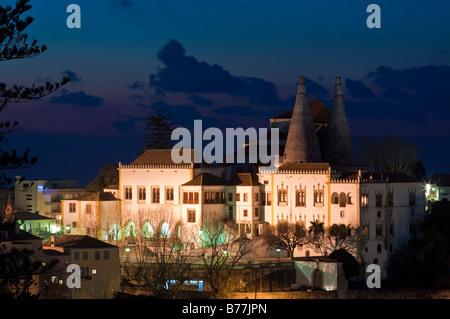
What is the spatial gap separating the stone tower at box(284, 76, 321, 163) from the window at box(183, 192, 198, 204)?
7651 mm

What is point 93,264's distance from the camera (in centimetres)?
6800

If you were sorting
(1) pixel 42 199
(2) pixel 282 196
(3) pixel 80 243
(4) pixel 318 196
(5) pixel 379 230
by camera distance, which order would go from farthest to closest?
1. (1) pixel 42 199
2. (2) pixel 282 196
3. (4) pixel 318 196
4. (5) pixel 379 230
5. (3) pixel 80 243

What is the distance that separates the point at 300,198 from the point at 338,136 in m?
9.59

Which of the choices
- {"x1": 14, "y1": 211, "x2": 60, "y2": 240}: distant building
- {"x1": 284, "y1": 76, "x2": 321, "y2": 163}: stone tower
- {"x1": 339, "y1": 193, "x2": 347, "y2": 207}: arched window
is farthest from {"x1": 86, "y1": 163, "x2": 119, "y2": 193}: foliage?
{"x1": 339, "y1": 193, "x2": 347, "y2": 207}: arched window

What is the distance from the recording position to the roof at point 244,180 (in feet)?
266

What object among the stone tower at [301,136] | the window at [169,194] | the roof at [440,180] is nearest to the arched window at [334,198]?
the stone tower at [301,136]

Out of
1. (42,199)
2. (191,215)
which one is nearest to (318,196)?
(191,215)

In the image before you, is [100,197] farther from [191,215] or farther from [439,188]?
[439,188]

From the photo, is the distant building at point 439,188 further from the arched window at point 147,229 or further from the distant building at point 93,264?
the distant building at point 93,264

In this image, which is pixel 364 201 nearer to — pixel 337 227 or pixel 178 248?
pixel 337 227

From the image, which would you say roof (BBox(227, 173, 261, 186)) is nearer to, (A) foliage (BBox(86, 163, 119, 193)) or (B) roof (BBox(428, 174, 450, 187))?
(A) foliage (BBox(86, 163, 119, 193))

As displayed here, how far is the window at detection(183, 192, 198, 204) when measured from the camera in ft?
265

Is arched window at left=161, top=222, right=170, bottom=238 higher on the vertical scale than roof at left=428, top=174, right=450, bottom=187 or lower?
lower
